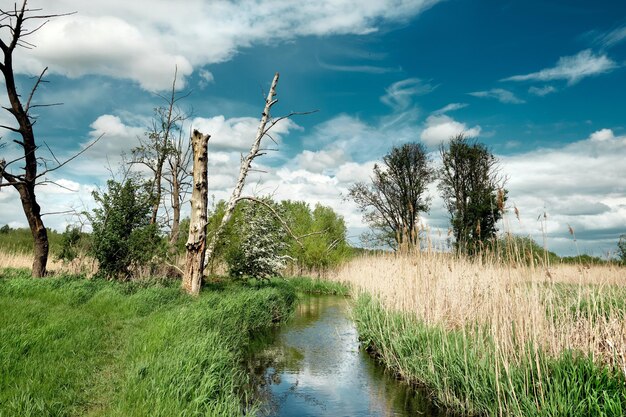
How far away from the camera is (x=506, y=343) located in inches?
193

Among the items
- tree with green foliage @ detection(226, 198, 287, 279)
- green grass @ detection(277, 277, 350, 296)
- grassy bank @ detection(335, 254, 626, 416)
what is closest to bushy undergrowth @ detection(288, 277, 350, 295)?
green grass @ detection(277, 277, 350, 296)

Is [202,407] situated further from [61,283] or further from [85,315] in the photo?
[61,283]

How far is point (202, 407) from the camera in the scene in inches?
193

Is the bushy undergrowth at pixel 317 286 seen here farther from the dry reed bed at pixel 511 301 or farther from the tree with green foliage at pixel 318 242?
the dry reed bed at pixel 511 301

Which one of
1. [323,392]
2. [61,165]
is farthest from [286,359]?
[61,165]

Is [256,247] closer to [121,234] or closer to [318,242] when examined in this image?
[121,234]

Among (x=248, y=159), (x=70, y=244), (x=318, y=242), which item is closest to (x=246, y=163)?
(x=248, y=159)

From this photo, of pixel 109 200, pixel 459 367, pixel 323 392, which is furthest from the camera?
pixel 109 200

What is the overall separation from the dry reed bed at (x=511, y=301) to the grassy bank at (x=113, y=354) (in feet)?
11.7

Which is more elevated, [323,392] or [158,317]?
[158,317]

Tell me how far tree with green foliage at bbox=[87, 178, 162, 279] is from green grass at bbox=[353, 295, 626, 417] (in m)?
9.95

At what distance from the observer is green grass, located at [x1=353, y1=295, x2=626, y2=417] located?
4363 mm

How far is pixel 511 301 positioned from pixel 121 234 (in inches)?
538

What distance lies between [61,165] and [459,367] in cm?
1301
